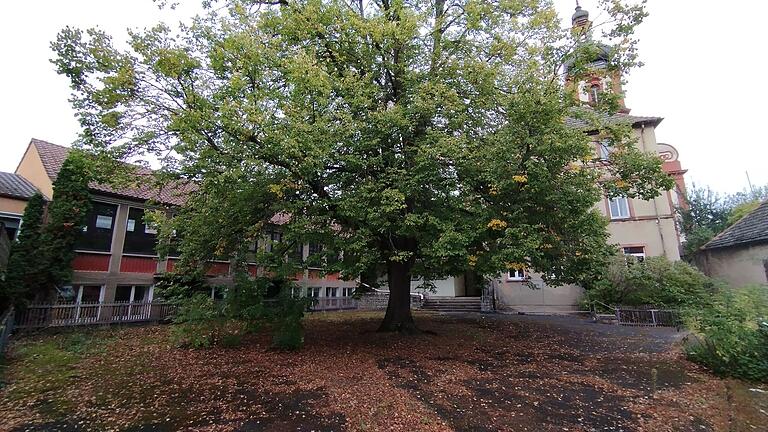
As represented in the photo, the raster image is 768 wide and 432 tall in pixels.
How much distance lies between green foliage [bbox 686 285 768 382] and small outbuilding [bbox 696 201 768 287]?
1014cm

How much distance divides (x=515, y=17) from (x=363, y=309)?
843 inches

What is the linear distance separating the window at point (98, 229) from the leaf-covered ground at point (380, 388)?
20.4 feet

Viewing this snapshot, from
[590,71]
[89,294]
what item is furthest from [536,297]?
[89,294]

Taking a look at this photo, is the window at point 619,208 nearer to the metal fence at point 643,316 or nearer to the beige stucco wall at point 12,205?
the metal fence at point 643,316

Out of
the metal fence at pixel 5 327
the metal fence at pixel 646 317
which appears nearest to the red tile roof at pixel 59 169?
the metal fence at pixel 5 327

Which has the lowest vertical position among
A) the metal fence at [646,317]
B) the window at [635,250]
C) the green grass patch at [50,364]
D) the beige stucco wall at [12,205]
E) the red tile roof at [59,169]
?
the green grass patch at [50,364]

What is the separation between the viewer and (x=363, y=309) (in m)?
28.0

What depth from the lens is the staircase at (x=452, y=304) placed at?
25.0m

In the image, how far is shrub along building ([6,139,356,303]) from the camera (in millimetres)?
17844

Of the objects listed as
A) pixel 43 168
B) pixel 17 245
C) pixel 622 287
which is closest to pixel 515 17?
pixel 622 287

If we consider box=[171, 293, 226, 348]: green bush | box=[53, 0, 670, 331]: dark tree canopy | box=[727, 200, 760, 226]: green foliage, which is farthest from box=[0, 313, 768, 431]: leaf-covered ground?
box=[727, 200, 760, 226]: green foliage

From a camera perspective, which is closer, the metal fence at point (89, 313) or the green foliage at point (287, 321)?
the green foliage at point (287, 321)

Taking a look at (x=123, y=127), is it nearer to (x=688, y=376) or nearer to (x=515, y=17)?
(x=515, y=17)

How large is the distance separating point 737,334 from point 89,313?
21.8 meters
